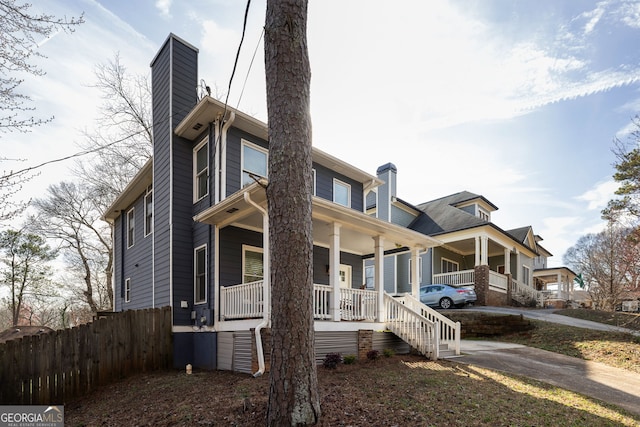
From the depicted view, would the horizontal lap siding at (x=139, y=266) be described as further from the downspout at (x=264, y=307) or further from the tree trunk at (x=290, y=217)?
the tree trunk at (x=290, y=217)

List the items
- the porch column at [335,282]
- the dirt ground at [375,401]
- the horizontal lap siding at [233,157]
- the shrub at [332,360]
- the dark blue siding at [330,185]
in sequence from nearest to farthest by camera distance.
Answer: the dirt ground at [375,401] < the shrub at [332,360] < the porch column at [335,282] < the horizontal lap siding at [233,157] < the dark blue siding at [330,185]

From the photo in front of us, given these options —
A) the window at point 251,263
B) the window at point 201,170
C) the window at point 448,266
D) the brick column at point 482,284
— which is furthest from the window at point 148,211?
the window at point 448,266

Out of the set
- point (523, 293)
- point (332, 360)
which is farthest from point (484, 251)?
point (332, 360)

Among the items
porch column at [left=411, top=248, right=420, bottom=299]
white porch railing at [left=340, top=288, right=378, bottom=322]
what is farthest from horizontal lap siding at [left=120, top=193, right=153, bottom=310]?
porch column at [left=411, top=248, right=420, bottom=299]

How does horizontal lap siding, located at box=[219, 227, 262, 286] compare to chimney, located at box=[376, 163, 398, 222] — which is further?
chimney, located at box=[376, 163, 398, 222]

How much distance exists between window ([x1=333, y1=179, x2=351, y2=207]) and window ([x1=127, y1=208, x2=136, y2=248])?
7.58m

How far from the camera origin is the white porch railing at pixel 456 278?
18.6 m

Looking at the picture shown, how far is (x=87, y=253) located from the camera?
24.5 m

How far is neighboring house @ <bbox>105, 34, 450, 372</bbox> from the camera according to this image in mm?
8227

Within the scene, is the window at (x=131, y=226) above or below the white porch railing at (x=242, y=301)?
above

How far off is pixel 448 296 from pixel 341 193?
7530mm

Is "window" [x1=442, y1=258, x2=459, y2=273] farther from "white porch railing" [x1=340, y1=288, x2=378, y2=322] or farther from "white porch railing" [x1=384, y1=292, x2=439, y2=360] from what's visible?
"white porch railing" [x1=340, y1=288, x2=378, y2=322]

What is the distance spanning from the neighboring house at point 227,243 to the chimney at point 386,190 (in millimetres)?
7429

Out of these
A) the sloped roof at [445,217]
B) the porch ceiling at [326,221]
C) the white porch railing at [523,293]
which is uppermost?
the sloped roof at [445,217]
